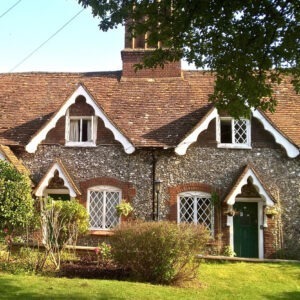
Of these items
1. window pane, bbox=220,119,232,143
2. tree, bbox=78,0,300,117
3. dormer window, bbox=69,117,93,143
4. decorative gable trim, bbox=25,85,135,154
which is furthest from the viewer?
dormer window, bbox=69,117,93,143

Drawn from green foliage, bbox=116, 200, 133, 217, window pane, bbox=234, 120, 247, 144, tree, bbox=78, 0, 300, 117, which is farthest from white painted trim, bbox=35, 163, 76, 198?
tree, bbox=78, 0, 300, 117

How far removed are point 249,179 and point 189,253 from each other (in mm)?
5926

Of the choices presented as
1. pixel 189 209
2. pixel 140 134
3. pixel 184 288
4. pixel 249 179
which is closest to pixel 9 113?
pixel 140 134

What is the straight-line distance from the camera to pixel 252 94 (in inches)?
347

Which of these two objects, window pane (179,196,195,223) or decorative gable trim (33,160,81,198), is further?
window pane (179,196,195,223)

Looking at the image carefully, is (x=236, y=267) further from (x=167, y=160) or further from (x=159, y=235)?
(x=167, y=160)

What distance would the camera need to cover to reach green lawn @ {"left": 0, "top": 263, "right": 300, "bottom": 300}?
9464mm

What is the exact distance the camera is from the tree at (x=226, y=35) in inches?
315

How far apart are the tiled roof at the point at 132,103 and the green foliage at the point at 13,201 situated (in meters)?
3.23

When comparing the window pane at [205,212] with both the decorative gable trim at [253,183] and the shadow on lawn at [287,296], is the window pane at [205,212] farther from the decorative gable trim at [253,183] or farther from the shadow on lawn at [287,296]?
the shadow on lawn at [287,296]

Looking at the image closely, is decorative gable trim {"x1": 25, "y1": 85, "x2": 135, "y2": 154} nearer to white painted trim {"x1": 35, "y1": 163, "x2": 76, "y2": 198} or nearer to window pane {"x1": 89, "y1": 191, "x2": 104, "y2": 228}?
white painted trim {"x1": 35, "y1": 163, "x2": 76, "y2": 198}

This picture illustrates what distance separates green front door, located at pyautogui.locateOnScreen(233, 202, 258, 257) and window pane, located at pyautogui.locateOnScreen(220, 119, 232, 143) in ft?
8.44

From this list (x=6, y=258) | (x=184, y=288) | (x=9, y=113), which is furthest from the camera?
(x=9, y=113)

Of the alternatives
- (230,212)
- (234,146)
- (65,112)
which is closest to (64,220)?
(65,112)
